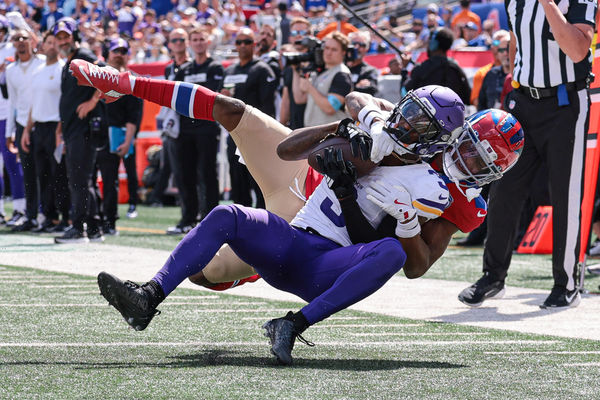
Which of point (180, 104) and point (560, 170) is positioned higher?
point (180, 104)

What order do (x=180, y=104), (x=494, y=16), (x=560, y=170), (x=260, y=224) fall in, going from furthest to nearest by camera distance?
1. (x=494, y=16)
2. (x=560, y=170)
3. (x=180, y=104)
4. (x=260, y=224)

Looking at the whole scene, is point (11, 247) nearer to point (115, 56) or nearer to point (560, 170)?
point (115, 56)

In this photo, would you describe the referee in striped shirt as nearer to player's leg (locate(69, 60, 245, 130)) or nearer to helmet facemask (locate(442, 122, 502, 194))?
helmet facemask (locate(442, 122, 502, 194))

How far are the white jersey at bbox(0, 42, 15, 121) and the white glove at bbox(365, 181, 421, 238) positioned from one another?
320 inches

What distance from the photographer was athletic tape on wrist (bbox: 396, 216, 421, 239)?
4.15m

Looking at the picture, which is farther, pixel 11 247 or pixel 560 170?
pixel 11 247

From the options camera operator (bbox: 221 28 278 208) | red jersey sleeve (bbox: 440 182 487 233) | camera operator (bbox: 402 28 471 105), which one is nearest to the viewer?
red jersey sleeve (bbox: 440 182 487 233)

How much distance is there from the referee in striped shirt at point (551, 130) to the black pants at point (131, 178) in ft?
25.0

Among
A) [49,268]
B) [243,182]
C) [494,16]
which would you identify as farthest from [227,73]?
[494,16]

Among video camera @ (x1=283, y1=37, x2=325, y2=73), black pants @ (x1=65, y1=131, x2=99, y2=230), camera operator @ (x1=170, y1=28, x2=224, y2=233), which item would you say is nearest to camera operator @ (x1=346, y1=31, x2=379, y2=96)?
video camera @ (x1=283, y1=37, x2=325, y2=73)

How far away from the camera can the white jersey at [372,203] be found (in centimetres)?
415

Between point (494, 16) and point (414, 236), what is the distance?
38.8ft

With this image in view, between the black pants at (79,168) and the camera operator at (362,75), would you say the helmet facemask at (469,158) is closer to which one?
the camera operator at (362,75)

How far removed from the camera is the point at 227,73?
34.2 ft
